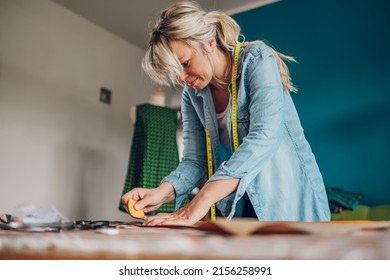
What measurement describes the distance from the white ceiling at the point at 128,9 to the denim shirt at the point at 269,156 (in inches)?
89.4

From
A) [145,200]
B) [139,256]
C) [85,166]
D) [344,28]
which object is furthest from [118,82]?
[139,256]

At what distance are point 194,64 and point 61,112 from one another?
7.84ft

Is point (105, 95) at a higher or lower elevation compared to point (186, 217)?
higher

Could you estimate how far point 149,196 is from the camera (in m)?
1.03

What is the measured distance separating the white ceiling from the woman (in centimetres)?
213

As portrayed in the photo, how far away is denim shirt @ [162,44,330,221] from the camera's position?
0.85 m

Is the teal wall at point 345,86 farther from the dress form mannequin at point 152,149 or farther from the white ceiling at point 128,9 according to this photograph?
the dress form mannequin at point 152,149

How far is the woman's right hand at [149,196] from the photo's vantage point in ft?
3.31

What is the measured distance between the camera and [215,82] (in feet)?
3.77

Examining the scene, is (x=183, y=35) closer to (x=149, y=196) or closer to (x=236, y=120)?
(x=236, y=120)

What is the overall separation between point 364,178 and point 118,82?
8.30 ft

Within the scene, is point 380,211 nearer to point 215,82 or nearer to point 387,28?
point 387,28

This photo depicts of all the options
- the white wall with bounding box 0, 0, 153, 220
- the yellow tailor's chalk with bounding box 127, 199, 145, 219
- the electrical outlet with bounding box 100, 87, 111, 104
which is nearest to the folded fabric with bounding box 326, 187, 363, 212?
the yellow tailor's chalk with bounding box 127, 199, 145, 219

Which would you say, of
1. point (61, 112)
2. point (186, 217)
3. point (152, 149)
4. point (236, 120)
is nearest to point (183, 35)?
point (236, 120)
